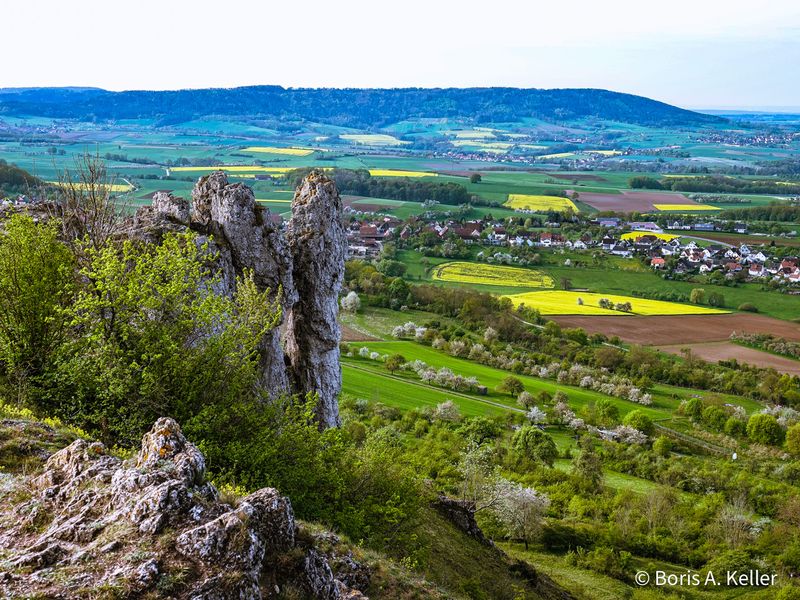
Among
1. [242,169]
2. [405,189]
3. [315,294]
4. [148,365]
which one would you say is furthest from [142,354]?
[242,169]

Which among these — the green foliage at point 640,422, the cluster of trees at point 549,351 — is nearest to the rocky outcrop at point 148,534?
the green foliage at point 640,422

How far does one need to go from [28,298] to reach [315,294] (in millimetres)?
12418

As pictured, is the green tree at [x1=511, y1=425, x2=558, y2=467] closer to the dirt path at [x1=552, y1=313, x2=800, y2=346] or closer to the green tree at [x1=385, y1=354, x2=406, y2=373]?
the green tree at [x1=385, y1=354, x2=406, y2=373]

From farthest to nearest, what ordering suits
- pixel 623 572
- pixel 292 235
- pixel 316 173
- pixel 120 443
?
pixel 623 572 → pixel 316 173 → pixel 292 235 → pixel 120 443

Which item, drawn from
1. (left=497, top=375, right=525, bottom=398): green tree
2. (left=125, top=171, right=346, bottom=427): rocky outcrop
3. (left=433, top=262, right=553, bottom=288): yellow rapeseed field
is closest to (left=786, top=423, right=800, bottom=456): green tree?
(left=497, top=375, right=525, bottom=398): green tree

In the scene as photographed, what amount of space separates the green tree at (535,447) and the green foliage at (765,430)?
17451mm

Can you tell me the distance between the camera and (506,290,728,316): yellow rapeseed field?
274ft

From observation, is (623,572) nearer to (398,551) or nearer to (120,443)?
(398,551)

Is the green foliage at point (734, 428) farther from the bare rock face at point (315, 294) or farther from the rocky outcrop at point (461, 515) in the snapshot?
the bare rock face at point (315, 294)

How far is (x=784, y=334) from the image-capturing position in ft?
248

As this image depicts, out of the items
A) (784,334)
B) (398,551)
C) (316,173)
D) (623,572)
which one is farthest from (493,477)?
(784,334)

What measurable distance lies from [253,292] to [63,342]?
561cm

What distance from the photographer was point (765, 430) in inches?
1991

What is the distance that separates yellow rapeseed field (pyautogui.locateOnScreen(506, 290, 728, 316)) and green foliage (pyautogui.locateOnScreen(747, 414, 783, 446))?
107 ft
